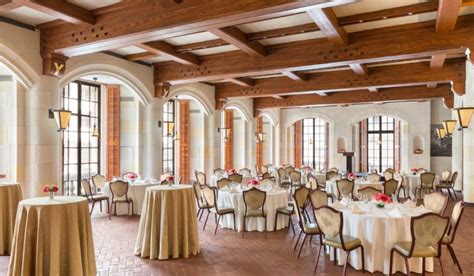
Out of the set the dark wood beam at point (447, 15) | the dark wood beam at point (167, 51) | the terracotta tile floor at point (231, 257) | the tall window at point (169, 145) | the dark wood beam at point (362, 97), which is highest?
the dark wood beam at point (167, 51)

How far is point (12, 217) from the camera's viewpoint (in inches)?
234

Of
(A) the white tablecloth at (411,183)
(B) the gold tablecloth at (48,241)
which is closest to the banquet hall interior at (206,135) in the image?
(B) the gold tablecloth at (48,241)

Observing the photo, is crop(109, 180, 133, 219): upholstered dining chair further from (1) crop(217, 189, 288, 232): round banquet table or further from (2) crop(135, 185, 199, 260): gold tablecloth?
(2) crop(135, 185, 199, 260): gold tablecloth

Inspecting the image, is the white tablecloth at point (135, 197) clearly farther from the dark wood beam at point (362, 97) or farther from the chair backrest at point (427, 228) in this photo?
the dark wood beam at point (362, 97)

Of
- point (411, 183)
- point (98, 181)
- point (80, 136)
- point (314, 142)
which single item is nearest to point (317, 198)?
point (98, 181)

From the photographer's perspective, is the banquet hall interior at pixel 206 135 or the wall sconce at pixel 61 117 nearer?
the banquet hall interior at pixel 206 135

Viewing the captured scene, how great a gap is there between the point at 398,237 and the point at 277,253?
6.25 feet

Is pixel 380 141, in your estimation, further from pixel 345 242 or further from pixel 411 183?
pixel 345 242

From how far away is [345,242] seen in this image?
4770 mm

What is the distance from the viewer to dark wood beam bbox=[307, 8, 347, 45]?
553cm

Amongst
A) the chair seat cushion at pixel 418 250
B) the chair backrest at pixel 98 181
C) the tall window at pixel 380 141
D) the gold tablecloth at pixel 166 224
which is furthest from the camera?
the tall window at pixel 380 141

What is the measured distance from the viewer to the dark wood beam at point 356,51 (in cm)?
652

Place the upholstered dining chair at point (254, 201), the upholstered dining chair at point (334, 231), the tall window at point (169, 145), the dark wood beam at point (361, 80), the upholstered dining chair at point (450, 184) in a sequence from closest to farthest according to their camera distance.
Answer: the upholstered dining chair at point (334, 231) → the upholstered dining chair at point (254, 201) → the dark wood beam at point (361, 80) → the upholstered dining chair at point (450, 184) → the tall window at point (169, 145)

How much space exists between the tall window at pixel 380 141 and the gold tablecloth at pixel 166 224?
15474 millimetres
